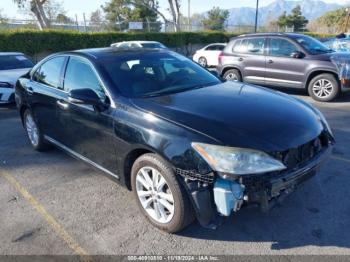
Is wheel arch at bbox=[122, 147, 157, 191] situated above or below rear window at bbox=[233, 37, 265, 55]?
below

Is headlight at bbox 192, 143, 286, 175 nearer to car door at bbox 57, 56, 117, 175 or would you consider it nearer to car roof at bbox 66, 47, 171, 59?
car door at bbox 57, 56, 117, 175

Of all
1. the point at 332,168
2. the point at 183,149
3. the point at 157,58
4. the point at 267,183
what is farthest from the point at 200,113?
the point at 332,168

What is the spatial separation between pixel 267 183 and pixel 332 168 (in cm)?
209

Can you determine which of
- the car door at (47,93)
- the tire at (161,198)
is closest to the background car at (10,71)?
the car door at (47,93)

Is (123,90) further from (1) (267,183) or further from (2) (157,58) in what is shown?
(1) (267,183)

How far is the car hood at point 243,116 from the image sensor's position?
2615 millimetres

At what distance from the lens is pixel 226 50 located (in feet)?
31.9

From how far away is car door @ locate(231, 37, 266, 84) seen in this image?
8.84 metres

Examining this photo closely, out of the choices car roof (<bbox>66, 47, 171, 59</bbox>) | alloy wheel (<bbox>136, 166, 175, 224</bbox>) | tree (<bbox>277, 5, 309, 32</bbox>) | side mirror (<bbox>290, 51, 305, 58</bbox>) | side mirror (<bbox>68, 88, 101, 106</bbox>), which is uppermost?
tree (<bbox>277, 5, 309, 32</bbox>)

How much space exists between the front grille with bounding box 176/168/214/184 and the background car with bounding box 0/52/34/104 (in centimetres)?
692

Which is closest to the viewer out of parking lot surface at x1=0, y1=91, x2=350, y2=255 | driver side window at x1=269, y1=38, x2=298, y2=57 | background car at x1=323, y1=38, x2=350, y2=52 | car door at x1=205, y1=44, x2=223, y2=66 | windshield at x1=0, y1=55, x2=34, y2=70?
parking lot surface at x1=0, y1=91, x2=350, y2=255

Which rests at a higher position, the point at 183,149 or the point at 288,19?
the point at 288,19

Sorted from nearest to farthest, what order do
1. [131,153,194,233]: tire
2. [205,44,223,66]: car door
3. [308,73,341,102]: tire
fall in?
[131,153,194,233]: tire → [308,73,341,102]: tire → [205,44,223,66]: car door

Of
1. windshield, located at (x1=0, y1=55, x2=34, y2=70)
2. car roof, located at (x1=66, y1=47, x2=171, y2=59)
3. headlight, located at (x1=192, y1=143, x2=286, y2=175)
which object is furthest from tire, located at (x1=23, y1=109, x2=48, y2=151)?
windshield, located at (x1=0, y1=55, x2=34, y2=70)
